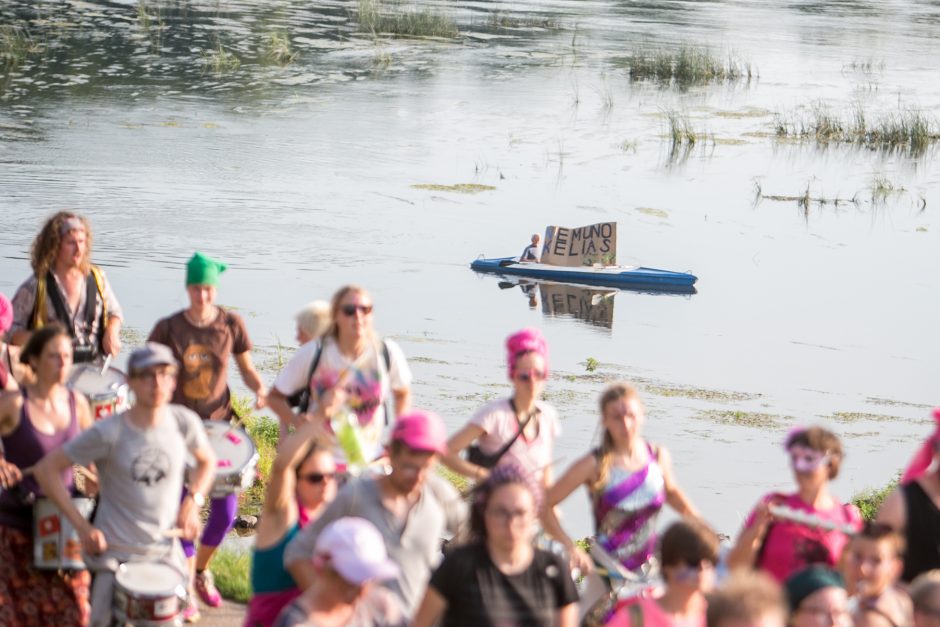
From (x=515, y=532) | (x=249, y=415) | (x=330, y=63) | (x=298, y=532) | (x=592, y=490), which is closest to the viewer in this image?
(x=515, y=532)

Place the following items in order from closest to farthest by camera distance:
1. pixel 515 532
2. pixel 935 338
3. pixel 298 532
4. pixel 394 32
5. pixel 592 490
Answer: pixel 515 532, pixel 298 532, pixel 592 490, pixel 935 338, pixel 394 32

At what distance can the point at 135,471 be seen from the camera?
→ 6246 millimetres

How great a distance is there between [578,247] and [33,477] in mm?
23891

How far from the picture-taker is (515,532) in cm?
518

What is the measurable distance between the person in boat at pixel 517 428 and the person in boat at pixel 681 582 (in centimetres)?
158

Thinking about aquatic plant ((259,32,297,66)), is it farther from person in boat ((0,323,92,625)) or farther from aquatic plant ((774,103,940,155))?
person in boat ((0,323,92,625))

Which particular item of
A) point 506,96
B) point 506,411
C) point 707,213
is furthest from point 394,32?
point 506,411

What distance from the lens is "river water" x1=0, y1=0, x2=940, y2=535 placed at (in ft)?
74.6

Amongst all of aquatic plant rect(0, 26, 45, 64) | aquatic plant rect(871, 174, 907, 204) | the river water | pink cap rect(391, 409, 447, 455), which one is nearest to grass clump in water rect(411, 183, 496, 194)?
the river water

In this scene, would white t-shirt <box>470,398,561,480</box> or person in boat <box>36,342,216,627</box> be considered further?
white t-shirt <box>470,398,561,480</box>

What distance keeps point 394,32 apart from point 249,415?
43705mm

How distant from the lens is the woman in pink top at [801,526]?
6062mm

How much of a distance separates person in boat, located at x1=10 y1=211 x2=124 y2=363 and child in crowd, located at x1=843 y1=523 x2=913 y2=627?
391cm

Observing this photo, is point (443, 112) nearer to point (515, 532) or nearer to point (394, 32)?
point (394, 32)
